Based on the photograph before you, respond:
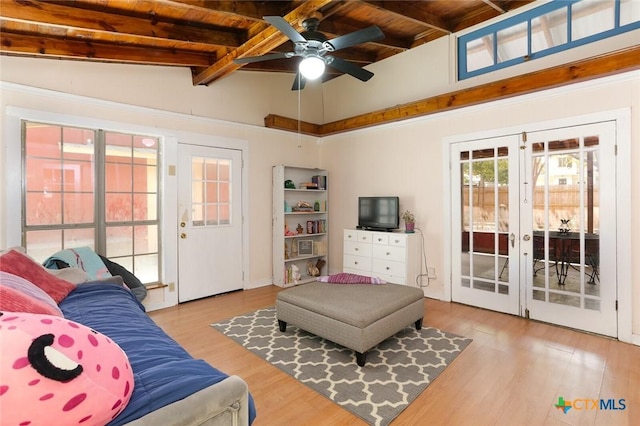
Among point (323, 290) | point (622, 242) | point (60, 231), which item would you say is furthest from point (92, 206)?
point (622, 242)

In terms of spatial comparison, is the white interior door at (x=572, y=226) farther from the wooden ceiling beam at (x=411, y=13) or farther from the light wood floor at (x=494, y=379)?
the wooden ceiling beam at (x=411, y=13)

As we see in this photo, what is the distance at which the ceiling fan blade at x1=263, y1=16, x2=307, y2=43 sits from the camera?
7.36 ft

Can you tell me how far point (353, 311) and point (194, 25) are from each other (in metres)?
3.20

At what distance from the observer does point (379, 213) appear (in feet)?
15.9

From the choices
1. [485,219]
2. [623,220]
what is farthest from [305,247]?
[623,220]

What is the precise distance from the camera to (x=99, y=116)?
11.9ft

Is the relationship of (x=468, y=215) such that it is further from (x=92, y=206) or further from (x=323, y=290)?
(x=92, y=206)

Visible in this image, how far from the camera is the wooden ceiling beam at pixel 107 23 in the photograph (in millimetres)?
2547

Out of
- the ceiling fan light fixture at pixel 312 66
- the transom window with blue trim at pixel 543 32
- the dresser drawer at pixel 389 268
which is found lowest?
the dresser drawer at pixel 389 268

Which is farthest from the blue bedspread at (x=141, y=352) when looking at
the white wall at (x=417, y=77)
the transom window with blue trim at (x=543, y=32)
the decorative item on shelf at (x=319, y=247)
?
the transom window with blue trim at (x=543, y=32)

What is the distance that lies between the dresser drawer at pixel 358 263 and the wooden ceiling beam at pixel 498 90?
6.73 feet

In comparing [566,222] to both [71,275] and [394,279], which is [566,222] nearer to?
[394,279]

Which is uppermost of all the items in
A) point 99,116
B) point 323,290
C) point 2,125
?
point 99,116

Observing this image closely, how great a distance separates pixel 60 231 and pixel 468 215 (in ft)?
15.5
